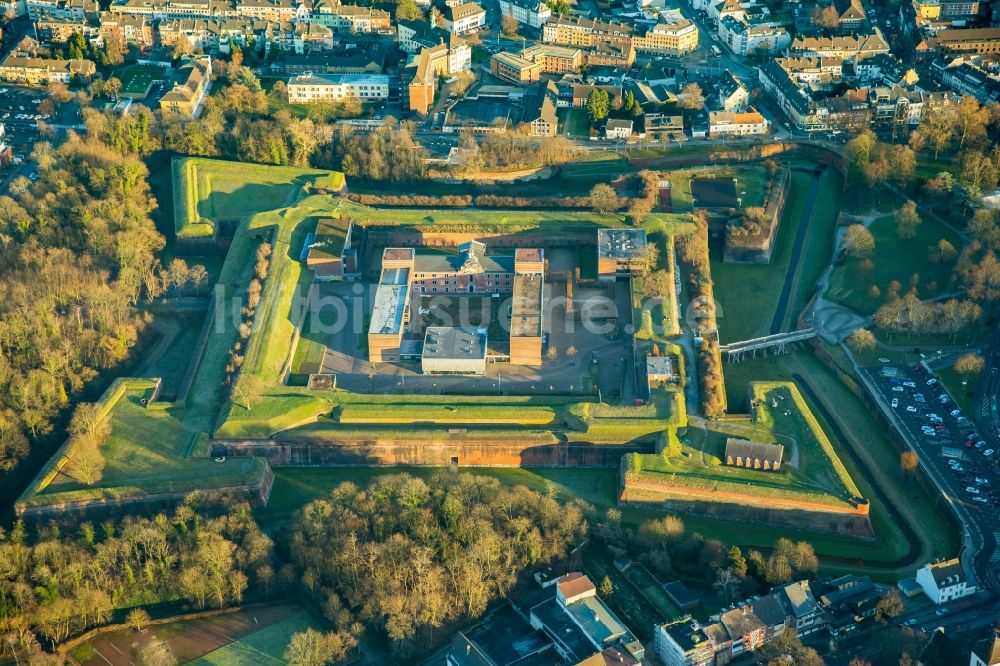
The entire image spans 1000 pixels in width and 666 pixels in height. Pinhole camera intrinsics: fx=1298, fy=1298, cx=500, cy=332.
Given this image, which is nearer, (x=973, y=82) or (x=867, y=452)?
(x=867, y=452)

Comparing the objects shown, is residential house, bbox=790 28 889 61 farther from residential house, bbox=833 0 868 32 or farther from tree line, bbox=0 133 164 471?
tree line, bbox=0 133 164 471

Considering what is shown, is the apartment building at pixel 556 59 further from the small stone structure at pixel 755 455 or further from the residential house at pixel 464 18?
the small stone structure at pixel 755 455

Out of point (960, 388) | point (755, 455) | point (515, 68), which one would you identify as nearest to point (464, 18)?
point (515, 68)

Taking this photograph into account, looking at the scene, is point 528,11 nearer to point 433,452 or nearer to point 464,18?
point 464,18

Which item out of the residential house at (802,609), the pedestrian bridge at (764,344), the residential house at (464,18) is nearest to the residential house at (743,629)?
the residential house at (802,609)

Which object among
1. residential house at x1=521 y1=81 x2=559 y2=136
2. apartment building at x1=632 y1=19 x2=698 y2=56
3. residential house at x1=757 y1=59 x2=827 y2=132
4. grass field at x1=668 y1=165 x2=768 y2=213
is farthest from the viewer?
apartment building at x1=632 y1=19 x2=698 y2=56

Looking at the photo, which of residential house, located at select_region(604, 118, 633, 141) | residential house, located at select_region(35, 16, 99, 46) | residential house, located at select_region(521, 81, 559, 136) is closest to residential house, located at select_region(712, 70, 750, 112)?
residential house, located at select_region(604, 118, 633, 141)
